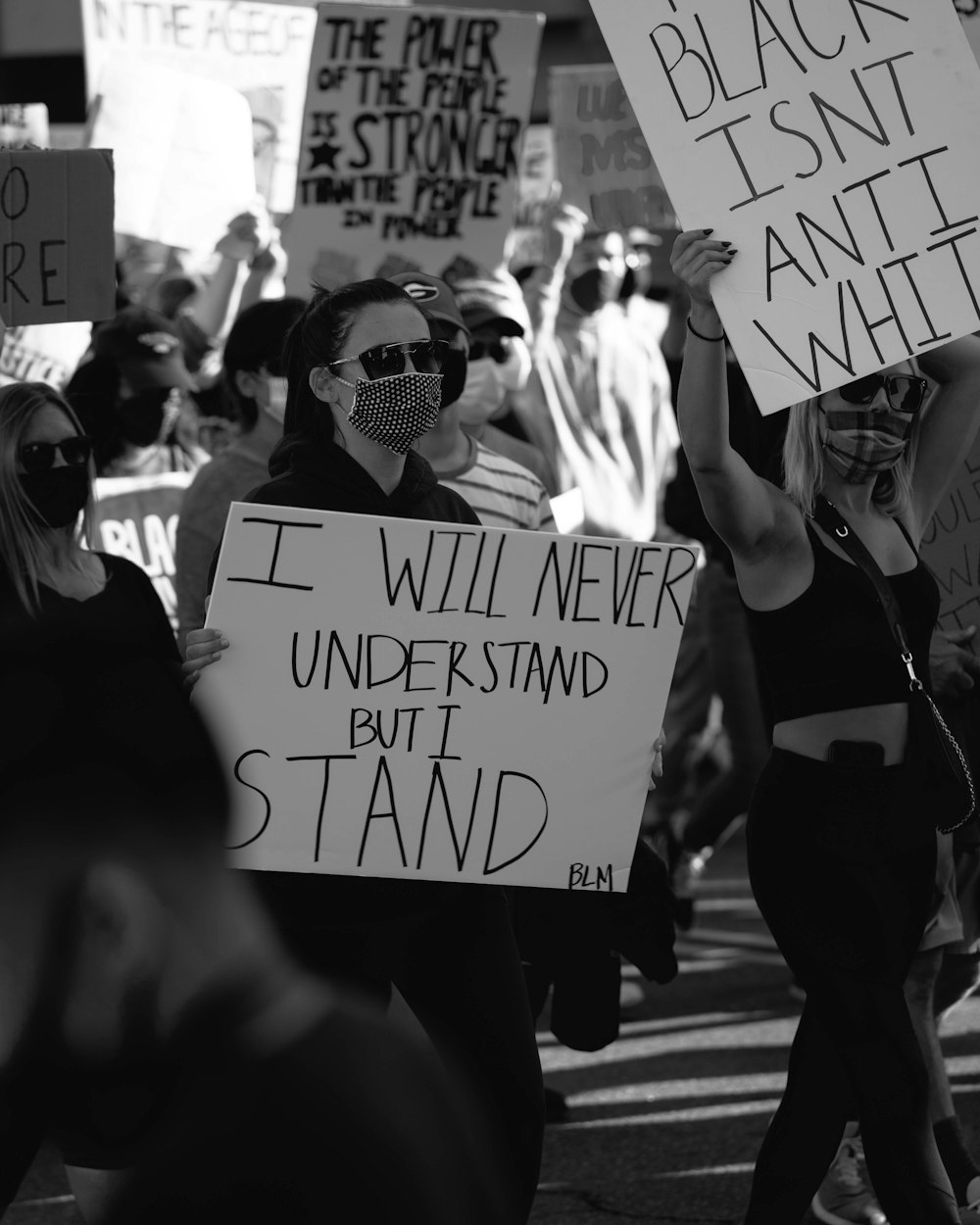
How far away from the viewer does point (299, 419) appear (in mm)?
3334

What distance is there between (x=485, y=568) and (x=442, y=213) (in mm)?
3875

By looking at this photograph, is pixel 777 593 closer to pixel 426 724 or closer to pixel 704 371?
pixel 704 371

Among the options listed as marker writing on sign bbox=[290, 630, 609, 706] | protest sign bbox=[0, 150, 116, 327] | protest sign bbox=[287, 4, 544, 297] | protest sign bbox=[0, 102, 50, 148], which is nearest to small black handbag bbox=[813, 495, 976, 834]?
marker writing on sign bbox=[290, 630, 609, 706]

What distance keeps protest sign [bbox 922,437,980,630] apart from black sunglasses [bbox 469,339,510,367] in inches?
59.6

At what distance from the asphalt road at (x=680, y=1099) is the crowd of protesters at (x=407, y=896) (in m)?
0.38

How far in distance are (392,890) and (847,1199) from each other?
1.58 metres

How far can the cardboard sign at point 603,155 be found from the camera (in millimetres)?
8656

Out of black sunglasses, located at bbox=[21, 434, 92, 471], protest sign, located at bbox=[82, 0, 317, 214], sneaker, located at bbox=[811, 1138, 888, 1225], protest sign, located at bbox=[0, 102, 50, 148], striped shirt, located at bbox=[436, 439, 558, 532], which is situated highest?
protest sign, located at bbox=[82, 0, 317, 214]

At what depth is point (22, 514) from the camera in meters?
3.43

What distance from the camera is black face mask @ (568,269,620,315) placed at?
26.7ft

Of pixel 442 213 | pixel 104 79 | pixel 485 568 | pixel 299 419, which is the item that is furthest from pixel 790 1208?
pixel 104 79

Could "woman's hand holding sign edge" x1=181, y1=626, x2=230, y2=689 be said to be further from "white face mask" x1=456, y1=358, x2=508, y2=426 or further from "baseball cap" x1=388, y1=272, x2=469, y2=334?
"white face mask" x1=456, y1=358, x2=508, y2=426

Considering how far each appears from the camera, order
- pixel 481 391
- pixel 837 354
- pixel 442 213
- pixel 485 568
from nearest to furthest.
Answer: pixel 485 568, pixel 837 354, pixel 481 391, pixel 442 213

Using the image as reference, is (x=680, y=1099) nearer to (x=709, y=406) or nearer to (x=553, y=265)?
(x=709, y=406)
